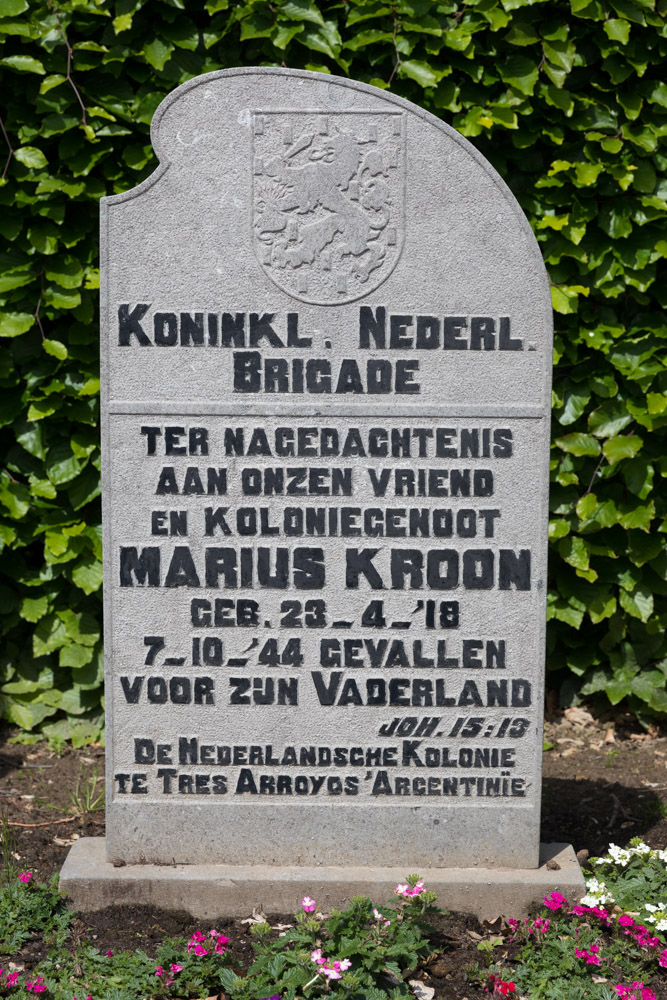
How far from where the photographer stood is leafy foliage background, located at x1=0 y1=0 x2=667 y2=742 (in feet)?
14.3

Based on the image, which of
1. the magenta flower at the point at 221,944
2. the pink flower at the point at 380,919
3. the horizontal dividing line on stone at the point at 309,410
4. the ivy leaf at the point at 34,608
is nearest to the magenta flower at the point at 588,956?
the pink flower at the point at 380,919

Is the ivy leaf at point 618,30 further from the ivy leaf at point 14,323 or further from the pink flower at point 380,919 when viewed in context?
the pink flower at point 380,919

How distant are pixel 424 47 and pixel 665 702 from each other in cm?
323

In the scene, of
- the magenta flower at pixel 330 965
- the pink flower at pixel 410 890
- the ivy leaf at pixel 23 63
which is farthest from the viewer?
the ivy leaf at pixel 23 63

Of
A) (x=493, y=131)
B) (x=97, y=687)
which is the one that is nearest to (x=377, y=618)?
(x=97, y=687)

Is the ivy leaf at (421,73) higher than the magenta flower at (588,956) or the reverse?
higher

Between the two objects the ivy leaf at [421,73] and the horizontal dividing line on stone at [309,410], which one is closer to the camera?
the horizontal dividing line on stone at [309,410]

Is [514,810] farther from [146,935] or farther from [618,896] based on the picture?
[146,935]

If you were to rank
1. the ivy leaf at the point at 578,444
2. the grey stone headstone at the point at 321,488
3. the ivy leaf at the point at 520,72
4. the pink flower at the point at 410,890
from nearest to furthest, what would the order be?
the pink flower at the point at 410,890, the grey stone headstone at the point at 321,488, the ivy leaf at the point at 520,72, the ivy leaf at the point at 578,444

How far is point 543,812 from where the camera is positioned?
429cm

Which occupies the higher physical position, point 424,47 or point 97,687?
point 424,47

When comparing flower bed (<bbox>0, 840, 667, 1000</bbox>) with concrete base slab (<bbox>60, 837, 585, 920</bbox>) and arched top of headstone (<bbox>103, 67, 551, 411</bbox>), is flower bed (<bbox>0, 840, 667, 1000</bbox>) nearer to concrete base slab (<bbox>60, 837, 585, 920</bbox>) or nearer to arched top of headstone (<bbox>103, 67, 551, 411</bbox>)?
concrete base slab (<bbox>60, 837, 585, 920</bbox>)

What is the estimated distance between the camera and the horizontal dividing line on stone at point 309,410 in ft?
11.3

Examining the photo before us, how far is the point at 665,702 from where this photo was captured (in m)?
4.95
